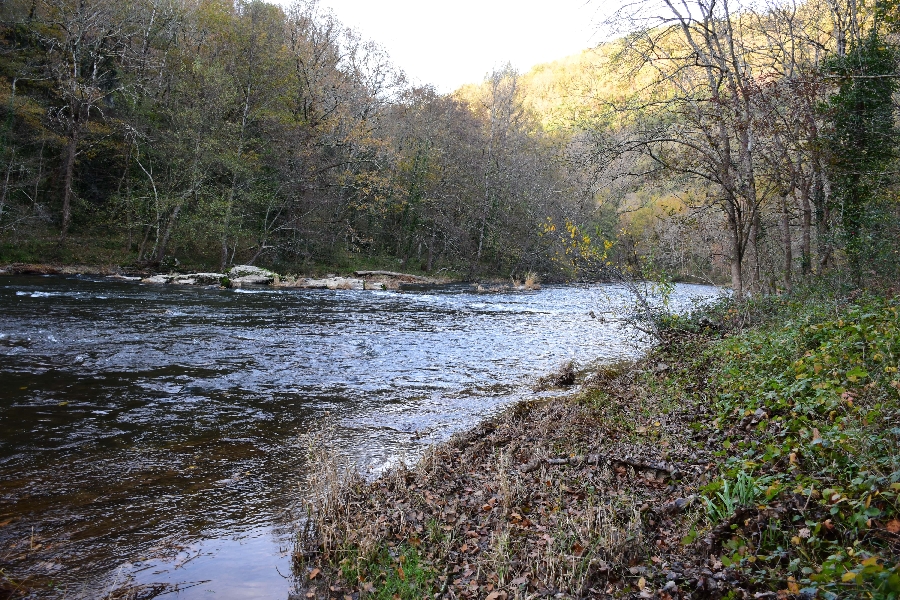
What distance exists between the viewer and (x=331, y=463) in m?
6.03

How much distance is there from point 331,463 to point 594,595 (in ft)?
10.7

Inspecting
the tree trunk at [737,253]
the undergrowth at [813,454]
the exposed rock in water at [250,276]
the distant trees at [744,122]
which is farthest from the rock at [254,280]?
the undergrowth at [813,454]

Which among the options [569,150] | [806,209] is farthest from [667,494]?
[806,209]

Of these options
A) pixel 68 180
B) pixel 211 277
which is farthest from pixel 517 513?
pixel 68 180

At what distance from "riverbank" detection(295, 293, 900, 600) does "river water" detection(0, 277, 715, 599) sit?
0.96 m

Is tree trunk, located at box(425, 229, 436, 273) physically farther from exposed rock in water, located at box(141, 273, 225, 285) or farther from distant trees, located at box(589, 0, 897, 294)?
distant trees, located at box(589, 0, 897, 294)

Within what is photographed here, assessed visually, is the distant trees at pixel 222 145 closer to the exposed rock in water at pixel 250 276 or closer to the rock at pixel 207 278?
the exposed rock in water at pixel 250 276

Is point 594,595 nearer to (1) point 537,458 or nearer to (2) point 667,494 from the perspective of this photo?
(2) point 667,494

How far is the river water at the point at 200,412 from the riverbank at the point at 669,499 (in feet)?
3.15

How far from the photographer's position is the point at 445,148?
48.1 metres

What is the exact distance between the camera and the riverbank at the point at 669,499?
135 inches

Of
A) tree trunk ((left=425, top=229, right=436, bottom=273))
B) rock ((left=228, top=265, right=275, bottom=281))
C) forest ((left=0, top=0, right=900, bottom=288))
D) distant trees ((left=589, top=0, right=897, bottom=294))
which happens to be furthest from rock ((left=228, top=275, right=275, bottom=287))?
distant trees ((left=589, top=0, right=897, bottom=294))

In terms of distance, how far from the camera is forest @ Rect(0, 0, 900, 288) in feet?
42.5

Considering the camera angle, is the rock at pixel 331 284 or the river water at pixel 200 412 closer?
the river water at pixel 200 412
